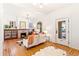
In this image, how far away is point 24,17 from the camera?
2547mm

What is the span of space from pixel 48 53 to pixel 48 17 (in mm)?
867

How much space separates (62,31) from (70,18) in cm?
39

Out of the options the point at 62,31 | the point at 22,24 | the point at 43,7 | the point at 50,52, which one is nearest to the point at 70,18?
the point at 62,31

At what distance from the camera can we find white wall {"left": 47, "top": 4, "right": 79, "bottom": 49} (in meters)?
2.57

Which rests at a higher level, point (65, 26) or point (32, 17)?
point (32, 17)

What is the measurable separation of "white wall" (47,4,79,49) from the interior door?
0.10 m

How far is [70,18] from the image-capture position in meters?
2.72

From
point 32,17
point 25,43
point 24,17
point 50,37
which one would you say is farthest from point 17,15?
point 50,37

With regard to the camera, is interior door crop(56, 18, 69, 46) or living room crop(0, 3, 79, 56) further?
interior door crop(56, 18, 69, 46)

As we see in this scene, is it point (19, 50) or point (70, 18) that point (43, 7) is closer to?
point (70, 18)

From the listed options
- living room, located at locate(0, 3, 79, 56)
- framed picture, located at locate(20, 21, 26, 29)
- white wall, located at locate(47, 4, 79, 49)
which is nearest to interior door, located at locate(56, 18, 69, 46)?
living room, located at locate(0, 3, 79, 56)

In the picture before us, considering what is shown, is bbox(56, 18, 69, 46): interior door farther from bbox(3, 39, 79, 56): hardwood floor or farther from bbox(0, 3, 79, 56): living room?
bbox(3, 39, 79, 56): hardwood floor

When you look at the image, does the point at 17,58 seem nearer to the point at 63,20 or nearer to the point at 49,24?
the point at 49,24

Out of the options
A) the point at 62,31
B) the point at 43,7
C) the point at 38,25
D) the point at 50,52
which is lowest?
the point at 50,52
